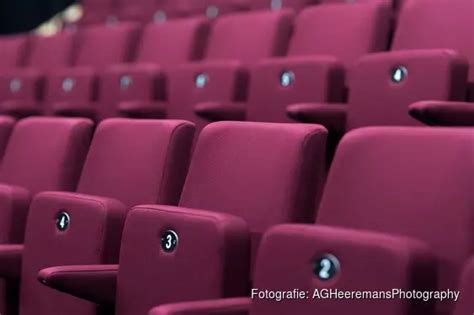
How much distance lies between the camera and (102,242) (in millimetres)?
273

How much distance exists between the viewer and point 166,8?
750mm

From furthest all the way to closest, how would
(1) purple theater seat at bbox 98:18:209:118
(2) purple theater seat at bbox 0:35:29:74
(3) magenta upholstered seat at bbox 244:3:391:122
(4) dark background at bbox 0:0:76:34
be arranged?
(4) dark background at bbox 0:0:76:34 < (2) purple theater seat at bbox 0:35:29:74 < (1) purple theater seat at bbox 98:18:209:118 < (3) magenta upholstered seat at bbox 244:3:391:122

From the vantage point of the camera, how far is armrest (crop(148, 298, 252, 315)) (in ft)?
0.65

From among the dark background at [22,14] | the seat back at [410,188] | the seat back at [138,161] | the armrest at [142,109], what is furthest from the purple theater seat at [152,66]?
the dark background at [22,14]

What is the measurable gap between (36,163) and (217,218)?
0.16m

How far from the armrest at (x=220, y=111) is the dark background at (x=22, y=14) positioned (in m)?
0.71

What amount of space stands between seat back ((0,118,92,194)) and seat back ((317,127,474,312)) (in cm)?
15

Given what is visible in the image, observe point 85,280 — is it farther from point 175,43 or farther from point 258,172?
point 175,43

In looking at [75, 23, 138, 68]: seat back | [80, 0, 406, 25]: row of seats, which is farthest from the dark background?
[75, 23, 138, 68]: seat back

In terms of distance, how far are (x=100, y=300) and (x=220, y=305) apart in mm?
67

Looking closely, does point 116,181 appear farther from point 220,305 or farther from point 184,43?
point 184,43

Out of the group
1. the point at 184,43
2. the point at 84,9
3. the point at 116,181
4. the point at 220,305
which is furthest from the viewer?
the point at 84,9

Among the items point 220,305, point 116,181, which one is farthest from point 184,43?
point 220,305

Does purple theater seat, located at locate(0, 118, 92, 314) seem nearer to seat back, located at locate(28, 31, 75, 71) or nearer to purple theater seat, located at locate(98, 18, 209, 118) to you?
purple theater seat, located at locate(98, 18, 209, 118)
